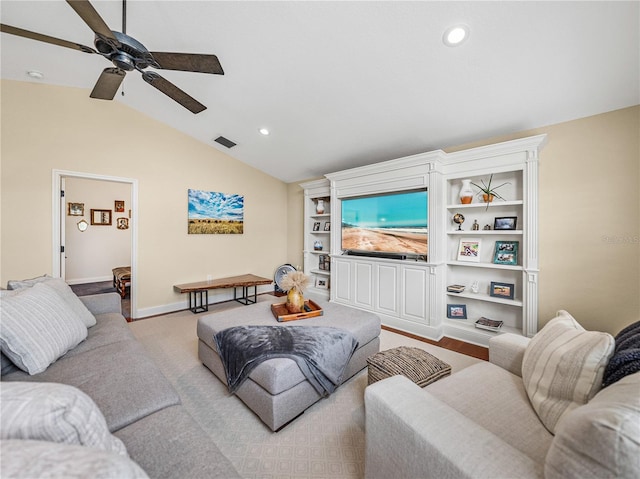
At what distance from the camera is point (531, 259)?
8.70 ft

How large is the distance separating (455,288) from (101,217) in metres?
7.72

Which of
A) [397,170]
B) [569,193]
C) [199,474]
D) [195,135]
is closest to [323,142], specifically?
[397,170]

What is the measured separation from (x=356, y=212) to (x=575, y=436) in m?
3.44

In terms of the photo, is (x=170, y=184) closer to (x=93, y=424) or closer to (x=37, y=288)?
(x=37, y=288)

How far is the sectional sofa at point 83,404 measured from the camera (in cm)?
47

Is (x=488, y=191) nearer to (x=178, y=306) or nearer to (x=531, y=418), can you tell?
(x=531, y=418)

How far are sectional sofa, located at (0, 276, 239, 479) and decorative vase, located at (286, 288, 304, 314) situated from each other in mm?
1148

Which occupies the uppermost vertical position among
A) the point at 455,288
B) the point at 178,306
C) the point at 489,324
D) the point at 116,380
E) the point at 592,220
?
the point at 592,220

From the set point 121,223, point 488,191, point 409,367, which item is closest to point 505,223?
point 488,191

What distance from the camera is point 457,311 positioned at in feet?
10.6

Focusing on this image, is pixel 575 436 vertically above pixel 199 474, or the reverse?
pixel 575 436

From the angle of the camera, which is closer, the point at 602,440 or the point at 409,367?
the point at 602,440

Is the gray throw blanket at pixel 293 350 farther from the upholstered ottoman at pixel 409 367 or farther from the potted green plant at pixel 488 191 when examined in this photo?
the potted green plant at pixel 488 191

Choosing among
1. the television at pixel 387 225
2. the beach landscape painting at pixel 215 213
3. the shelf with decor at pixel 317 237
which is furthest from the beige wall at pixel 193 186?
the shelf with decor at pixel 317 237
